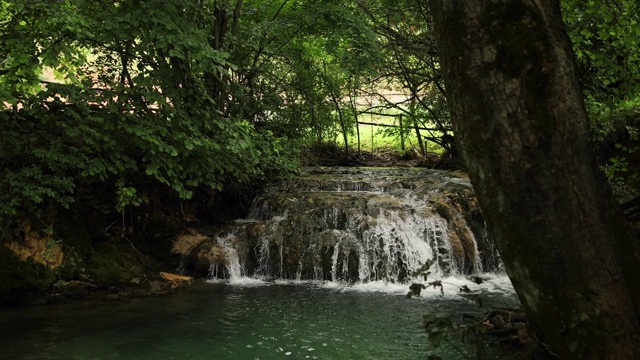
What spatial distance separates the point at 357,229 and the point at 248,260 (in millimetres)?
2286

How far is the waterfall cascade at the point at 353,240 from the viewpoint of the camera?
991 centimetres

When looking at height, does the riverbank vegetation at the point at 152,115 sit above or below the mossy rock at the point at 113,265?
above

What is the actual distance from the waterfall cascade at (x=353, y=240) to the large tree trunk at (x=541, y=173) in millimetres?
8040

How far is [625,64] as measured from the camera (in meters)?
5.54

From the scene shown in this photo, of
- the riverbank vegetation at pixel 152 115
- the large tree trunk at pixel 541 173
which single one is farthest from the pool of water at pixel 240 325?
the large tree trunk at pixel 541 173

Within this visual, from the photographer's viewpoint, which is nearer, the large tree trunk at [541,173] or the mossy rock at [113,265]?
the large tree trunk at [541,173]

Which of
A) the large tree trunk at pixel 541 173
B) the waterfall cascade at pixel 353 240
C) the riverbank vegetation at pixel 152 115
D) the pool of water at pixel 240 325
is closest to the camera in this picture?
the large tree trunk at pixel 541 173

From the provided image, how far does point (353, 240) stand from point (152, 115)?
4.63 metres

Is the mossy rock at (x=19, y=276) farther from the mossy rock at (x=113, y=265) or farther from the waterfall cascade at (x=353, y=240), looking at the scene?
the waterfall cascade at (x=353, y=240)

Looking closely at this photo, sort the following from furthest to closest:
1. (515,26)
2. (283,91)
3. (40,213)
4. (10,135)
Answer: (283,91) < (40,213) < (10,135) < (515,26)

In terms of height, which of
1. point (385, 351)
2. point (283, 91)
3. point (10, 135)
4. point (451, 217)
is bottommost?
point (385, 351)

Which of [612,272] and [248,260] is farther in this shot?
[248,260]

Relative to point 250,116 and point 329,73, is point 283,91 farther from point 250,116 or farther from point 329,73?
point 329,73

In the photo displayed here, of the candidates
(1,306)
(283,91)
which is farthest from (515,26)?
(283,91)
